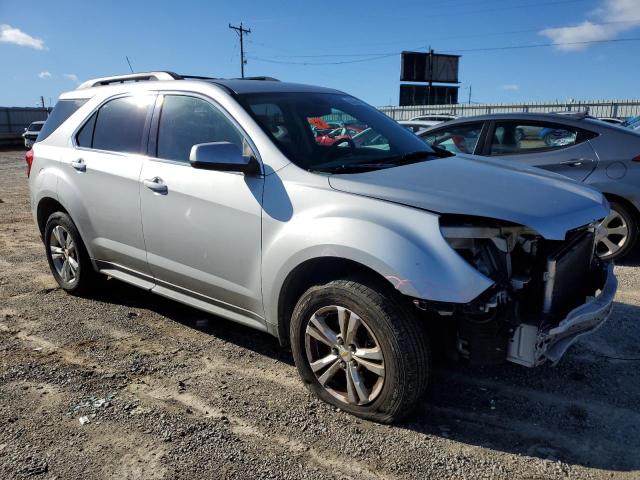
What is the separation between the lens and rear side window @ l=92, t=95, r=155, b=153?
13.4ft

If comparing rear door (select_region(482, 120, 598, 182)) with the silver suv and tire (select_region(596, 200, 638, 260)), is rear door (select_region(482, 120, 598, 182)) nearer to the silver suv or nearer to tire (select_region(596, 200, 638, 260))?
tire (select_region(596, 200, 638, 260))

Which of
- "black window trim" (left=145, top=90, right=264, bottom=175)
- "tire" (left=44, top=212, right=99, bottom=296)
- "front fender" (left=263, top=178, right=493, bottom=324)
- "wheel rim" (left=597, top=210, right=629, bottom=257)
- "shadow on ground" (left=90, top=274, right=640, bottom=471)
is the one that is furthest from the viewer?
"wheel rim" (left=597, top=210, right=629, bottom=257)

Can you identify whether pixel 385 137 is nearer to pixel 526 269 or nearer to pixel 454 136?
pixel 526 269

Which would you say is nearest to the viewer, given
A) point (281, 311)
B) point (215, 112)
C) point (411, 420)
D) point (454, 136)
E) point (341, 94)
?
point (411, 420)

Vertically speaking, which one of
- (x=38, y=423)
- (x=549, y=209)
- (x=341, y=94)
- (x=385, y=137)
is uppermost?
(x=341, y=94)

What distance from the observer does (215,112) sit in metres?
3.62

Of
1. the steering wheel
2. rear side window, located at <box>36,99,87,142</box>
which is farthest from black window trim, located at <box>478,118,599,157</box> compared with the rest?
rear side window, located at <box>36,99,87,142</box>

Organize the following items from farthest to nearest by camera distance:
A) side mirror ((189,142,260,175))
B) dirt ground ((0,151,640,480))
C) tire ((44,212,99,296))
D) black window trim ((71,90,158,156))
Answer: tire ((44,212,99,296))
black window trim ((71,90,158,156))
side mirror ((189,142,260,175))
dirt ground ((0,151,640,480))

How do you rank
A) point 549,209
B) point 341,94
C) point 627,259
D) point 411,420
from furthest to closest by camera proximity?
point 627,259
point 341,94
point 411,420
point 549,209

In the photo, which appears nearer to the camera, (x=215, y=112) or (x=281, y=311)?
(x=281, y=311)

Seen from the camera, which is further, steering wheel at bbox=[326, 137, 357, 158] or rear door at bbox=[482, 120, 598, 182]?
rear door at bbox=[482, 120, 598, 182]

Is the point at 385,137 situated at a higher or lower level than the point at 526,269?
higher

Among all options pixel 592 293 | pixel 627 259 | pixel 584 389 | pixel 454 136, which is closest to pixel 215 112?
pixel 592 293

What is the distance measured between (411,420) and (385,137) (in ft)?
6.53
